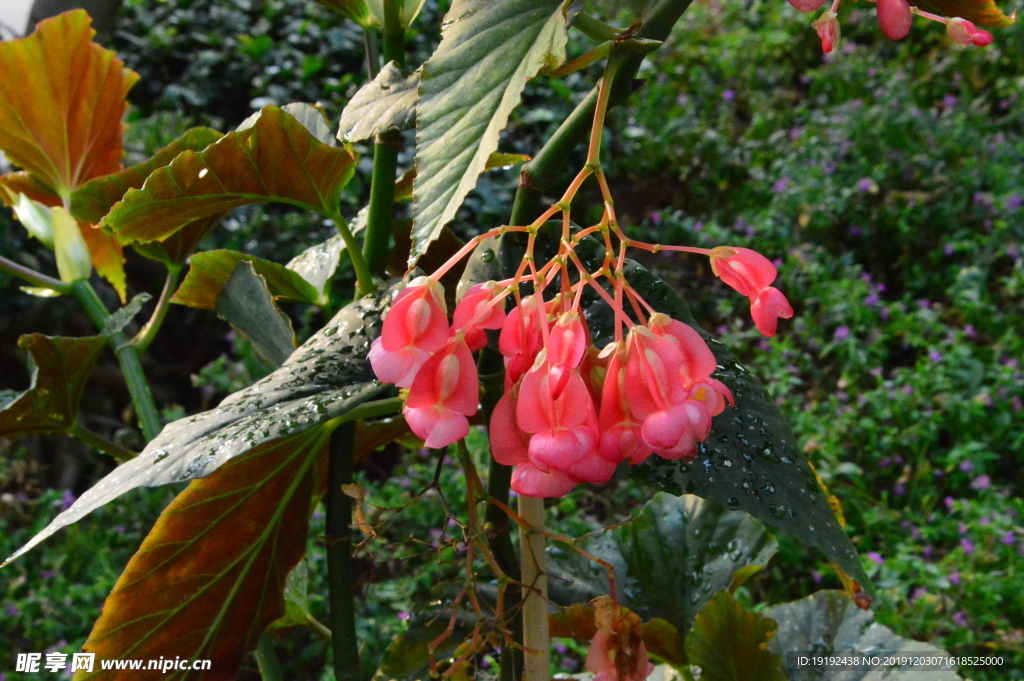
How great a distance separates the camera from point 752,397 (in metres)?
0.40

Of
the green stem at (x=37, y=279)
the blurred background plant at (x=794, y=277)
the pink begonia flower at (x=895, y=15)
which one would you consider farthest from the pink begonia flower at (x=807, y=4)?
the blurred background plant at (x=794, y=277)

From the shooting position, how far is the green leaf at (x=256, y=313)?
19.8 inches

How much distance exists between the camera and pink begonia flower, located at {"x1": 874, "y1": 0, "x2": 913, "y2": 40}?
362 millimetres

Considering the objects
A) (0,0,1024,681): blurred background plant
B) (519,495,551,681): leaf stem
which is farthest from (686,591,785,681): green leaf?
(0,0,1024,681): blurred background plant

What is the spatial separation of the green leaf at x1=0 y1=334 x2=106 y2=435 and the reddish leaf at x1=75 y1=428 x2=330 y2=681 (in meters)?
0.18

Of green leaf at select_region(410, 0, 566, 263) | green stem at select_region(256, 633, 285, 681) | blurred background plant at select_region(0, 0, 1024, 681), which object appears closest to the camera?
green leaf at select_region(410, 0, 566, 263)

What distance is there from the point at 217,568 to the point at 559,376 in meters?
0.27

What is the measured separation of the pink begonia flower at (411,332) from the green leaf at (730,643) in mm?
310

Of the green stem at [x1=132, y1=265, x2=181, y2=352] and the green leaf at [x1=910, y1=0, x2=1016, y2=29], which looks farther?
the green stem at [x1=132, y1=265, x2=181, y2=352]

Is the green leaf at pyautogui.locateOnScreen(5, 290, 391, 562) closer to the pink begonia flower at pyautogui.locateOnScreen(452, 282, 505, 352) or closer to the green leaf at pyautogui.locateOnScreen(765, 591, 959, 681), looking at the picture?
the pink begonia flower at pyautogui.locateOnScreen(452, 282, 505, 352)

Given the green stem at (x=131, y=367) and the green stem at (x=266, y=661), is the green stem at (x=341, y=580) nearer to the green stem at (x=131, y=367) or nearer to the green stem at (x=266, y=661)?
the green stem at (x=266, y=661)

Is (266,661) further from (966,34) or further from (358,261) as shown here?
(966,34)

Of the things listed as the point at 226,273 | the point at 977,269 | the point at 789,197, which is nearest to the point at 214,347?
the point at 789,197

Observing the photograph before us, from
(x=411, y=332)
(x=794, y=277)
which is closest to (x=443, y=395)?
(x=411, y=332)
